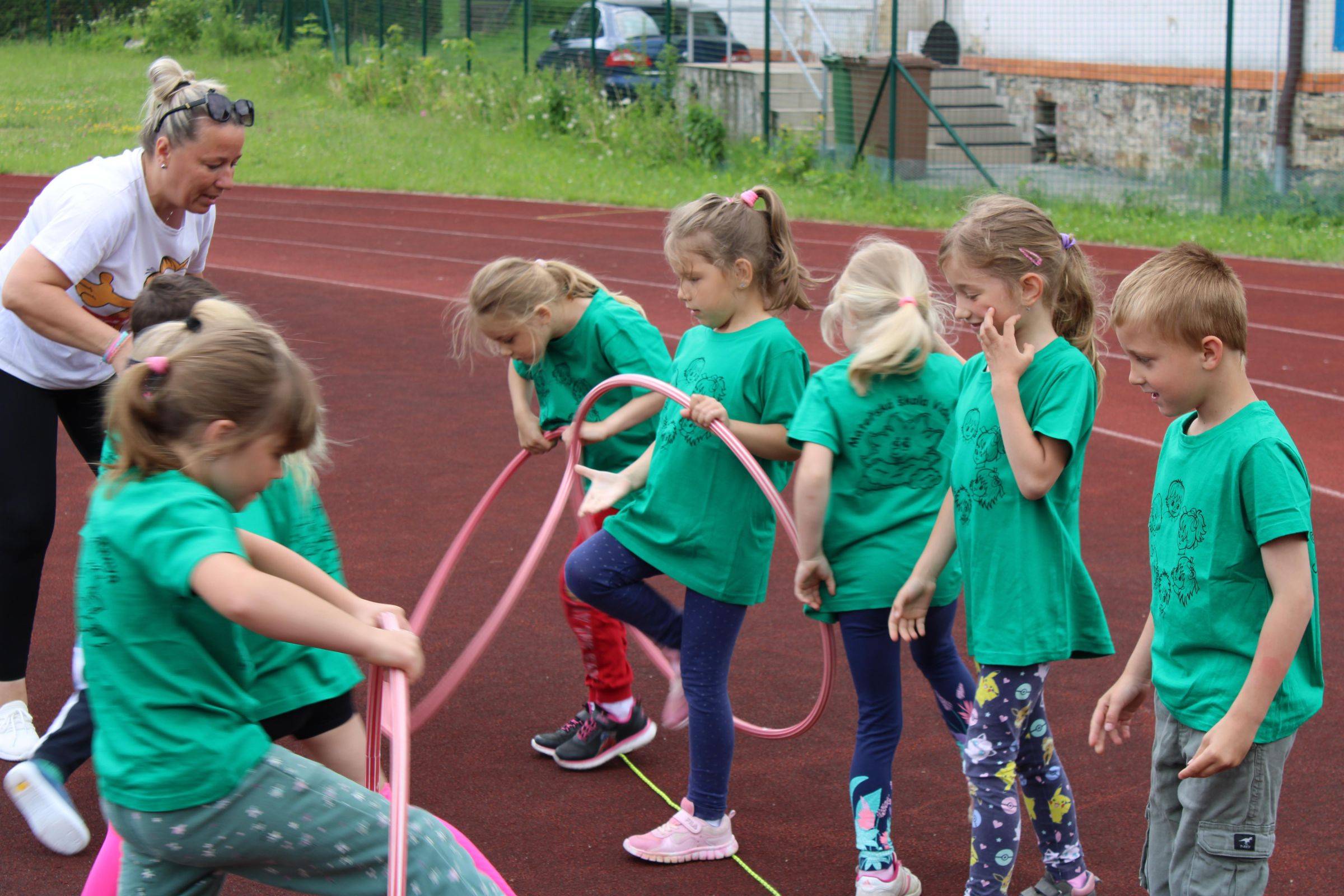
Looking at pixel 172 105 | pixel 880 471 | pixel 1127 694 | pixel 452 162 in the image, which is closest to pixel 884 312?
pixel 880 471

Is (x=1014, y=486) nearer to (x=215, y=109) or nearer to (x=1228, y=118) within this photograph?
(x=215, y=109)

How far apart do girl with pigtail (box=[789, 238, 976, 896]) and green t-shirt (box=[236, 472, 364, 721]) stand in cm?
106

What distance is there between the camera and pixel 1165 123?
55.5 ft

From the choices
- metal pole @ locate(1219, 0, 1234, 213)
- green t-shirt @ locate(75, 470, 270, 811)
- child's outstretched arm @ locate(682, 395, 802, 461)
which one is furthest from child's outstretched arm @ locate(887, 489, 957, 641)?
metal pole @ locate(1219, 0, 1234, 213)

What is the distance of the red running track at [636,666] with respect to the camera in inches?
140

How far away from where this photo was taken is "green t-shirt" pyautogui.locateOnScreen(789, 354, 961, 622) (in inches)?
126

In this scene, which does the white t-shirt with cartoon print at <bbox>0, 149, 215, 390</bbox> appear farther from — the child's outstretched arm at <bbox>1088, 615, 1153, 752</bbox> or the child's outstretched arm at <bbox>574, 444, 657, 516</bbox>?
the child's outstretched arm at <bbox>1088, 615, 1153, 752</bbox>

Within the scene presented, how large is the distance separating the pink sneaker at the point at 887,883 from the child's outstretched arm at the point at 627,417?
4.48ft

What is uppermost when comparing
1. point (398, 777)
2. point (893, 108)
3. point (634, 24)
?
point (634, 24)

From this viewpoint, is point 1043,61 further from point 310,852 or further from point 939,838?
point 310,852

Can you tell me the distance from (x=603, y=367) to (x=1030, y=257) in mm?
1528

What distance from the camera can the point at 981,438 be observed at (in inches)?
115

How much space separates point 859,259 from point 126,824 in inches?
79.6

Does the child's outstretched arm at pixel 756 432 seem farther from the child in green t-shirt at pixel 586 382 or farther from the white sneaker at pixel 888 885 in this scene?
the white sneaker at pixel 888 885
